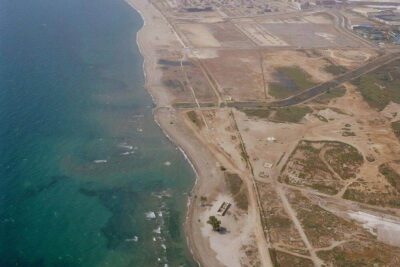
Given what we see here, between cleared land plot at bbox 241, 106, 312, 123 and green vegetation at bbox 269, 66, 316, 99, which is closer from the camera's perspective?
cleared land plot at bbox 241, 106, 312, 123

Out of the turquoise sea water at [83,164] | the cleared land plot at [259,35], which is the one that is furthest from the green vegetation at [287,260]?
the cleared land plot at [259,35]

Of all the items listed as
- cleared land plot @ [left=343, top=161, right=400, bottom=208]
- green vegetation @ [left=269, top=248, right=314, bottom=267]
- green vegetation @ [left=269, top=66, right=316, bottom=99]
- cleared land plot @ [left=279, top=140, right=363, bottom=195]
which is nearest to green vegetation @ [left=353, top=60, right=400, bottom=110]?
green vegetation @ [left=269, top=66, right=316, bottom=99]

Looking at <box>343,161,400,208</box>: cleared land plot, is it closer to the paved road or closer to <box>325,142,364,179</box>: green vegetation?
<box>325,142,364,179</box>: green vegetation

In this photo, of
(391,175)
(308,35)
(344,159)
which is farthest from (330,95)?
(308,35)

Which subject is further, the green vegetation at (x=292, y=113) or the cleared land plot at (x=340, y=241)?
the green vegetation at (x=292, y=113)

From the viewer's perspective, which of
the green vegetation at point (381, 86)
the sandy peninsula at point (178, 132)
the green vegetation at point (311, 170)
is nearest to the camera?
the sandy peninsula at point (178, 132)

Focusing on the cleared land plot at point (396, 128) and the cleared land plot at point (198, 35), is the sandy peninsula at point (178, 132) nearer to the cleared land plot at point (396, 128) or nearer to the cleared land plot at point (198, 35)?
the cleared land plot at point (198, 35)
